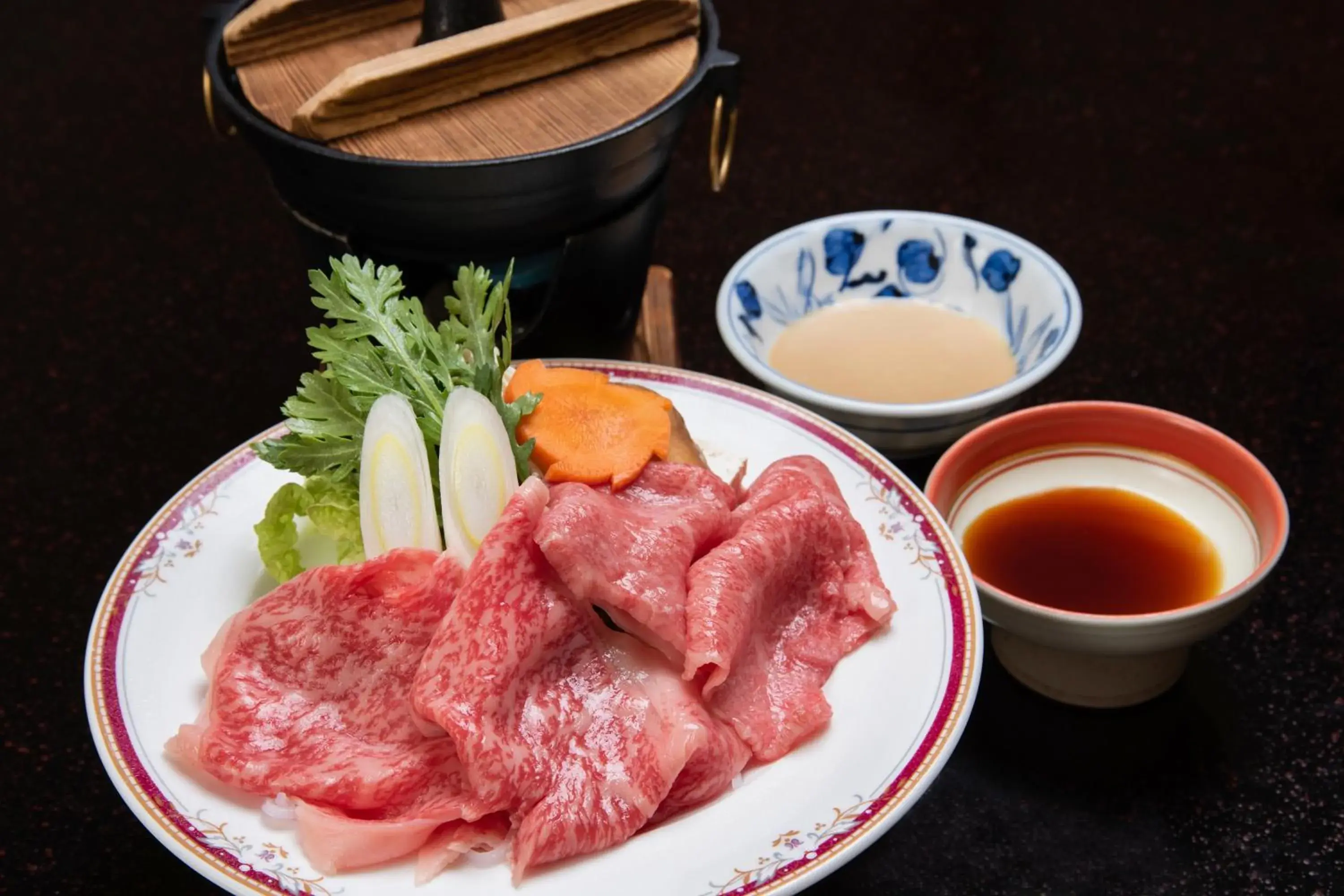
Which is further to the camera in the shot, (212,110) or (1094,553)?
(212,110)

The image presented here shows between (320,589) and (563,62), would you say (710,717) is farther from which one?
(563,62)

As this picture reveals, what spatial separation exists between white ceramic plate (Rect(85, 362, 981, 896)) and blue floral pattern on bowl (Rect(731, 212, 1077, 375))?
13.1 inches

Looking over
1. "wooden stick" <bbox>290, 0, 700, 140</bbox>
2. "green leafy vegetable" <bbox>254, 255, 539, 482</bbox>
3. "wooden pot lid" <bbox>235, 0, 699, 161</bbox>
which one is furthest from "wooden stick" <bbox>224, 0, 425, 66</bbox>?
"green leafy vegetable" <bbox>254, 255, 539, 482</bbox>

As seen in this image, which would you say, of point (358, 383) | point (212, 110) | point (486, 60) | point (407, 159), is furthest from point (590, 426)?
point (212, 110)

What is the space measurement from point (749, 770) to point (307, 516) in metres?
0.66

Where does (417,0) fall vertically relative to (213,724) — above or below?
above

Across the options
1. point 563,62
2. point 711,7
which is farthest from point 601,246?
point 711,7

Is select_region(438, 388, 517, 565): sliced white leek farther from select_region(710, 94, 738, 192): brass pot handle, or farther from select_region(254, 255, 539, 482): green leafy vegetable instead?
select_region(710, 94, 738, 192): brass pot handle

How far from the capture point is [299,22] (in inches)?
69.5

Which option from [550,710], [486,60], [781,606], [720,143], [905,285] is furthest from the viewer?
[905,285]

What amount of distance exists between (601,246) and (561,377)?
0.27m

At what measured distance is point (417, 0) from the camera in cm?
188

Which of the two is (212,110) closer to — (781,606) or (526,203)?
(526,203)

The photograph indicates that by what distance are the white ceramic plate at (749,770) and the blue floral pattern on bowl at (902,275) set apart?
332mm
